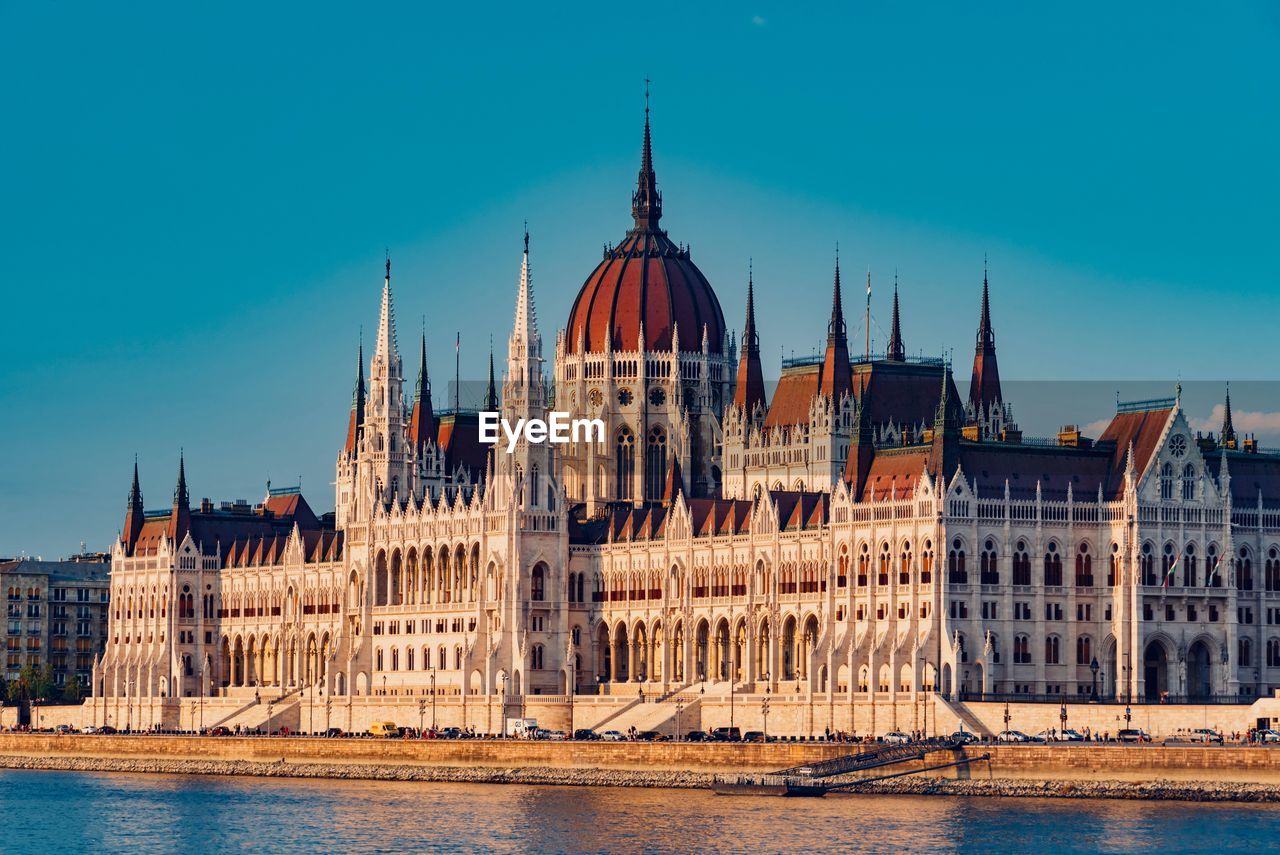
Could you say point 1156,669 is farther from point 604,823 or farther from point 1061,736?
point 604,823

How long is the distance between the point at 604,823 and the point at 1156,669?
4380 cm

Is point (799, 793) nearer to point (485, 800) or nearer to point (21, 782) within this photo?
point (485, 800)

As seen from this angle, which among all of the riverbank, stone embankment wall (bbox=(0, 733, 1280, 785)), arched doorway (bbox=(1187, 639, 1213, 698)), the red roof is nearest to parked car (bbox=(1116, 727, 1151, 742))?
stone embankment wall (bbox=(0, 733, 1280, 785))

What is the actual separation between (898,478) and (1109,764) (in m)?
33.4

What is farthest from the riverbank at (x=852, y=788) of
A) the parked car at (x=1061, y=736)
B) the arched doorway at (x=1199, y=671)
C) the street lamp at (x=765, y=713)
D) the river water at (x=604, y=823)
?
the arched doorway at (x=1199, y=671)

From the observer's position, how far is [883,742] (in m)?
170

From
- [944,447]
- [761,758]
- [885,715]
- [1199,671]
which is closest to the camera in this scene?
[761,758]

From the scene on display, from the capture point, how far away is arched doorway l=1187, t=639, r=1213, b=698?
187 metres

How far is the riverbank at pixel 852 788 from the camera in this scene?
15350 cm

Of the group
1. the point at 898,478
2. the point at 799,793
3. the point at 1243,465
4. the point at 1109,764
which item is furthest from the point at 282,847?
the point at 1243,465

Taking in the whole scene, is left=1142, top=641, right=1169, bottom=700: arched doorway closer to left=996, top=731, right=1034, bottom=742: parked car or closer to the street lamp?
left=996, top=731, right=1034, bottom=742: parked car

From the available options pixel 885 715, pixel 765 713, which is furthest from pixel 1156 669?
pixel 765 713

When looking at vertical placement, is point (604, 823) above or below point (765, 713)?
below

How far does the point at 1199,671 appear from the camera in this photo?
187 meters
